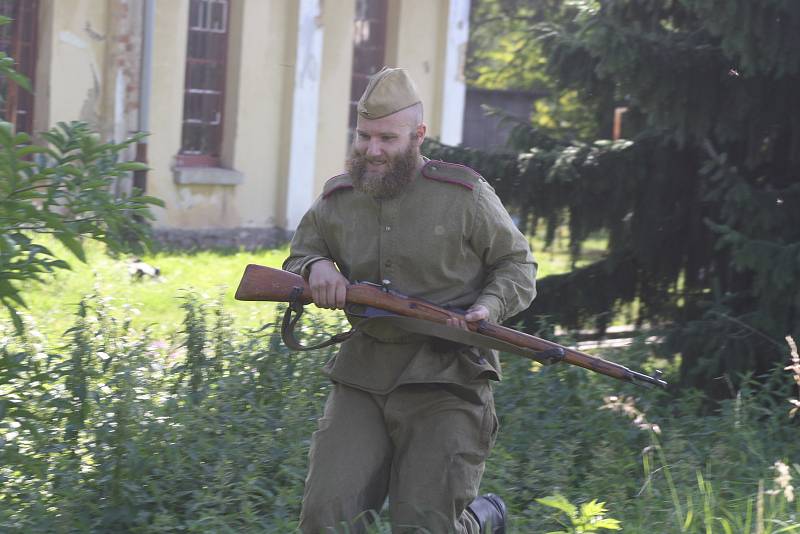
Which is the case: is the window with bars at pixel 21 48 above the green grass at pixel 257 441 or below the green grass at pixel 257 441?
above

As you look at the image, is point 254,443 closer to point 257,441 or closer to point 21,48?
point 257,441

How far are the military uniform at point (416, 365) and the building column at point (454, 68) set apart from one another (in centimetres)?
1174

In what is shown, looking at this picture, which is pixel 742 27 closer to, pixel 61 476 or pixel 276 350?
pixel 276 350

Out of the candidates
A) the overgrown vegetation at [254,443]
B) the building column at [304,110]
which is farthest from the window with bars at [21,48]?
the overgrown vegetation at [254,443]

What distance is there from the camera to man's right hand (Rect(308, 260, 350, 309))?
4141mm

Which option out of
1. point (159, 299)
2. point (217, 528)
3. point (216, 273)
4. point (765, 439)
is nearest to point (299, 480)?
point (217, 528)

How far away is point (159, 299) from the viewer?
10.3m

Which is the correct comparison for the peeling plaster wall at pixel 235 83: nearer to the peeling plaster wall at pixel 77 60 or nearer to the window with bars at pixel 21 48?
the peeling plaster wall at pixel 77 60

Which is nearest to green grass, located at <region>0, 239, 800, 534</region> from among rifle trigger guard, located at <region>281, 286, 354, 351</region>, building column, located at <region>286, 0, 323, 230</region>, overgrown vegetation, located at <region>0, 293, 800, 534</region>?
overgrown vegetation, located at <region>0, 293, 800, 534</region>

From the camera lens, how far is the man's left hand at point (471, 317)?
4.02 m

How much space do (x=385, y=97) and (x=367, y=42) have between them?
12154 millimetres

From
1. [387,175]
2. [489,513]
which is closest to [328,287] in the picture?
[387,175]

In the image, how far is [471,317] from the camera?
403 centimetres

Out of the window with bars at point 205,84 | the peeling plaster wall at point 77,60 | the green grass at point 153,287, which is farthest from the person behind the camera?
the window with bars at point 205,84
